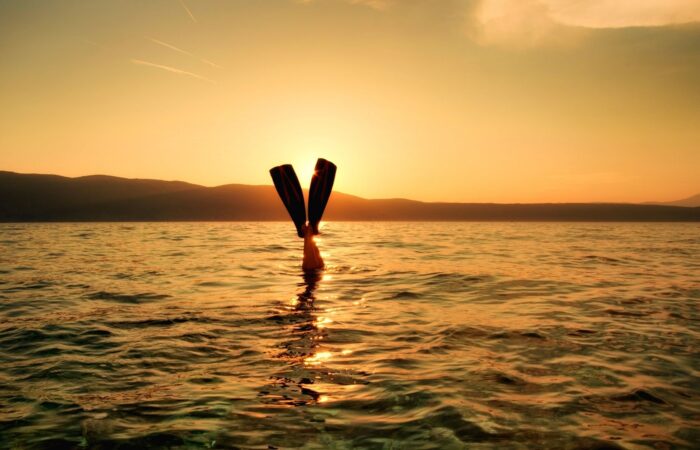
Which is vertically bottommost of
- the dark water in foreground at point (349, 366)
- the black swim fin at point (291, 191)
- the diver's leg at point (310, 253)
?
the dark water in foreground at point (349, 366)

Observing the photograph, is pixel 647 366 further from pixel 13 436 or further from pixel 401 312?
pixel 13 436

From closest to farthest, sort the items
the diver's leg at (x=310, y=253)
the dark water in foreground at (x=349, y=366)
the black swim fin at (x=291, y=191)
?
the dark water in foreground at (x=349, y=366) → the black swim fin at (x=291, y=191) → the diver's leg at (x=310, y=253)

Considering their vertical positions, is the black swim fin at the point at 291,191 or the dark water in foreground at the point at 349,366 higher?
the black swim fin at the point at 291,191

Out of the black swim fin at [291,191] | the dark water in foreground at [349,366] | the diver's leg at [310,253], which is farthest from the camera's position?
the diver's leg at [310,253]

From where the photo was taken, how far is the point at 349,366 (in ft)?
21.9

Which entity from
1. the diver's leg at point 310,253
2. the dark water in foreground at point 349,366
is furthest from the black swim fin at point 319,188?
the dark water in foreground at point 349,366

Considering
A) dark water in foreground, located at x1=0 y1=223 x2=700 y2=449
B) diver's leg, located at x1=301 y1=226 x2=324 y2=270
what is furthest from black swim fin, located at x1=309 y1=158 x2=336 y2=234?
dark water in foreground, located at x1=0 y1=223 x2=700 y2=449

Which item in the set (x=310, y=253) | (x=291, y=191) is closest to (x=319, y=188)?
(x=291, y=191)

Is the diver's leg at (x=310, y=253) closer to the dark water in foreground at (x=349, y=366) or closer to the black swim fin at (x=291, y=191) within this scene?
the black swim fin at (x=291, y=191)

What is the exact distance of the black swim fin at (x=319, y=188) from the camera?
48.0 feet

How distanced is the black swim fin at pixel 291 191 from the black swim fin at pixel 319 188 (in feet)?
1.02

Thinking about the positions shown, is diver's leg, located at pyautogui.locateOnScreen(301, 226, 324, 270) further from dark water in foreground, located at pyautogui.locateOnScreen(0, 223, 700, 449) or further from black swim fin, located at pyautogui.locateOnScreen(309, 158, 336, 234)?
dark water in foreground, located at pyautogui.locateOnScreen(0, 223, 700, 449)

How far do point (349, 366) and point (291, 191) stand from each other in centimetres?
873

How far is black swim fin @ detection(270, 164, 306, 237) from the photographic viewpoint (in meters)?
14.6
